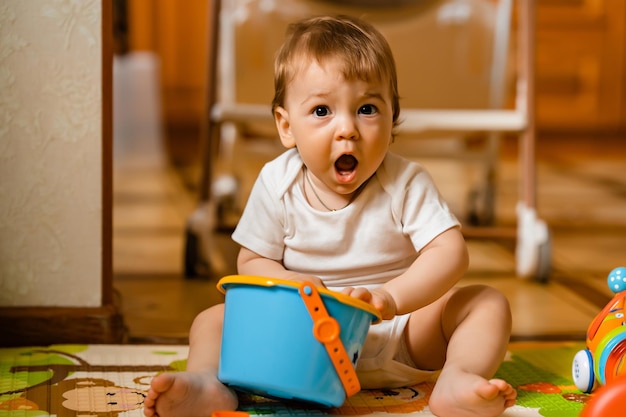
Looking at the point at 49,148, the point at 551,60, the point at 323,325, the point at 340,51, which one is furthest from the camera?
the point at 551,60

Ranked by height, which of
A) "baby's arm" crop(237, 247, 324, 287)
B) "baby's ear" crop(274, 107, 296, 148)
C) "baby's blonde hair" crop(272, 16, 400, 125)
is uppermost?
"baby's blonde hair" crop(272, 16, 400, 125)

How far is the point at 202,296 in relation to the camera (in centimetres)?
149

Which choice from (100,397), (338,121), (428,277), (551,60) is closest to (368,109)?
(338,121)

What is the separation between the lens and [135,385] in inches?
38.0

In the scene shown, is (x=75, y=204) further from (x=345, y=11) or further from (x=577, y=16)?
(x=577, y=16)

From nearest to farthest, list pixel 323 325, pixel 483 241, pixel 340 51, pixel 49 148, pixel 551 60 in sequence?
pixel 323 325 → pixel 340 51 → pixel 49 148 → pixel 483 241 → pixel 551 60

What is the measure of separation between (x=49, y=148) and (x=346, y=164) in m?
0.41

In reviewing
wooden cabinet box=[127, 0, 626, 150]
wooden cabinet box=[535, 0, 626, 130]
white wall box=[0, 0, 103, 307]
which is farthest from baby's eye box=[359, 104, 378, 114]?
wooden cabinet box=[535, 0, 626, 130]

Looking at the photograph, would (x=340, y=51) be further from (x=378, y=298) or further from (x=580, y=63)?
(x=580, y=63)

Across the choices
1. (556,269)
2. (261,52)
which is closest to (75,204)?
(261,52)

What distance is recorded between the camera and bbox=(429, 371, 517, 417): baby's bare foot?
0.80m

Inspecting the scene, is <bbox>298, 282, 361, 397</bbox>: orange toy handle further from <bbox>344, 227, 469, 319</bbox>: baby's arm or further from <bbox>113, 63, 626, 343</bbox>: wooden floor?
<bbox>113, 63, 626, 343</bbox>: wooden floor

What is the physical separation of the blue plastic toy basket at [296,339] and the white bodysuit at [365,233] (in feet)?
0.43

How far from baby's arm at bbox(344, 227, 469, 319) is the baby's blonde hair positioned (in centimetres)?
16
